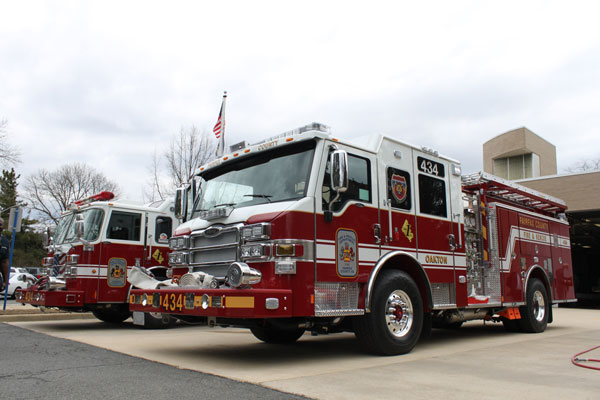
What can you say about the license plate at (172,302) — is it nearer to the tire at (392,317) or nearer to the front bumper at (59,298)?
the tire at (392,317)

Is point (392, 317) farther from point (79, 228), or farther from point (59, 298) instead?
point (59, 298)

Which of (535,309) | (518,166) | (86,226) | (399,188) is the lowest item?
(535,309)

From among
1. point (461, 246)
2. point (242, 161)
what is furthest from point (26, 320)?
point (461, 246)

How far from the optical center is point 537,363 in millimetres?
5855

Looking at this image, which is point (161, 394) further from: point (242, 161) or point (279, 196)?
point (242, 161)

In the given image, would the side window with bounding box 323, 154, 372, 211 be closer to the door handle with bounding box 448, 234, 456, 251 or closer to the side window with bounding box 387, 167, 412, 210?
the side window with bounding box 387, 167, 412, 210

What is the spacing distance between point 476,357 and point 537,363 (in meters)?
0.71

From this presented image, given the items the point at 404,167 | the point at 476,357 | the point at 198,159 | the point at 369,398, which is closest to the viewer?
the point at 369,398

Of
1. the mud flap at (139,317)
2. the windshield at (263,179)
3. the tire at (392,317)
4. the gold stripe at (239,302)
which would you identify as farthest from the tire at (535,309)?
the mud flap at (139,317)

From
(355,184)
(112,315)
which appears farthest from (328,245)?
(112,315)

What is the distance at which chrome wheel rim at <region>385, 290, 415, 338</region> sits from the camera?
627 cm

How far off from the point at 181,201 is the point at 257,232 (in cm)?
240

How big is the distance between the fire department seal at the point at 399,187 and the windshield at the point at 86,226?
5971 mm

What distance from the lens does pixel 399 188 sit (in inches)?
273
